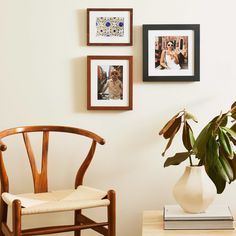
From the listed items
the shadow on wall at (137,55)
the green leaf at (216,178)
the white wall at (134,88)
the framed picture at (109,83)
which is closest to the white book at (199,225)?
the green leaf at (216,178)

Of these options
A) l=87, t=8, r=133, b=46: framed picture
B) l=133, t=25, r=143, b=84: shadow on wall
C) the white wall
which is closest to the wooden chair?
the white wall

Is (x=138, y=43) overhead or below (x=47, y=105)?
overhead

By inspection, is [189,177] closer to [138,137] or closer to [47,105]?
[138,137]

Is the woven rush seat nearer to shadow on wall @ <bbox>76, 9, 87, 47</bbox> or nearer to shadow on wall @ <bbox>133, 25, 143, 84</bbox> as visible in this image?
shadow on wall @ <bbox>133, 25, 143, 84</bbox>

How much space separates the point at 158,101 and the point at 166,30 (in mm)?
412

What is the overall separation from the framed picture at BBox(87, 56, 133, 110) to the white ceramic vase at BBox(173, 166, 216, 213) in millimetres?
656

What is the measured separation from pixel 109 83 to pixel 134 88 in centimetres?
15

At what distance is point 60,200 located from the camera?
2.68 meters

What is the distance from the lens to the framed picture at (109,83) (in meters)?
3.10

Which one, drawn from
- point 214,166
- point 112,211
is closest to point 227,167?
point 214,166

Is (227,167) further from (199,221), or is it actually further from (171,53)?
(171,53)

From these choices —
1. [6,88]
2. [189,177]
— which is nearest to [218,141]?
[189,177]

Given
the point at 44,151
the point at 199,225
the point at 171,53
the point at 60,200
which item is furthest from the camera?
the point at 171,53

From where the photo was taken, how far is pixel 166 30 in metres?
3.08
